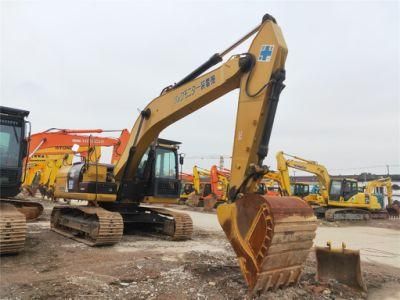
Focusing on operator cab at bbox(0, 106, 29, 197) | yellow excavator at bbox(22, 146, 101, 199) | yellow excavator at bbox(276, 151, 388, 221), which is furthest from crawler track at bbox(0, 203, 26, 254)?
yellow excavator at bbox(276, 151, 388, 221)

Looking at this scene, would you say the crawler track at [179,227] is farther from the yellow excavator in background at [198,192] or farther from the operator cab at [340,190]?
the yellow excavator in background at [198,192]

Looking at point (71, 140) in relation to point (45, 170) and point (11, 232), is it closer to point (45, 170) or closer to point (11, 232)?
point (11, 232)

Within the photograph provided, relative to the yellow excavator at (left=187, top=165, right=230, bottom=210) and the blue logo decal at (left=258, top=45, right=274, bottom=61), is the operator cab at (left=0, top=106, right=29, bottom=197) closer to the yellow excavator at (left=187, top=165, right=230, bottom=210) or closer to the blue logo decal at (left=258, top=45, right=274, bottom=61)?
the blue logo decal at (left=258, top=45, right=274, bottom=61)

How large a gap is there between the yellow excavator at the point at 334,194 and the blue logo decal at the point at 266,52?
15.9 metres

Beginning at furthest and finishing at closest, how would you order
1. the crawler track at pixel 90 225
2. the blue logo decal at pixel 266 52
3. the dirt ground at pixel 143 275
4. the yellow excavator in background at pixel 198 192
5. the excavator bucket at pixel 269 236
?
the yellow excavator in background at pixel 198 192 → the crawler track at pixel 90 225 → the blue logo decal at pixel 266 52 → the dirt ground at pixel 143 275 → the excavator bucket at pixel 269 236

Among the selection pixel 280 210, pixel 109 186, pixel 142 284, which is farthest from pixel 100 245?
pixel 280 210

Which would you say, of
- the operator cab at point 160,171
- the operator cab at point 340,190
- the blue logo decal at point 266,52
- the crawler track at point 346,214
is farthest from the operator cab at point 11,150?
the operator cab at point 340,190

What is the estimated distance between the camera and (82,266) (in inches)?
266

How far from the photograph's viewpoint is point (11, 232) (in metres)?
7.11

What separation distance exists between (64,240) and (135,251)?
239 cm

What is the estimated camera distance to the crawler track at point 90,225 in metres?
8.77

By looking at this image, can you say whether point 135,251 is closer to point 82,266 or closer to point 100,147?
point 82,266

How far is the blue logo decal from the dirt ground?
10.6 ft

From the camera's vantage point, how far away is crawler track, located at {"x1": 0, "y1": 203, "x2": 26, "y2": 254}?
7048mm
